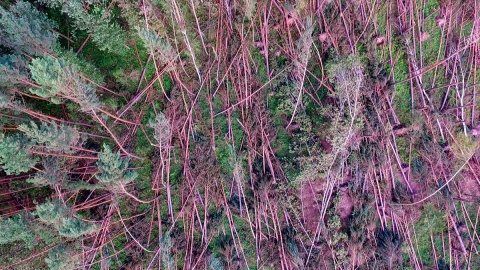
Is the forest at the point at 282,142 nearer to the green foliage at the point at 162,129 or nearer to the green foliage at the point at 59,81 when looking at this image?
the green foliage at the point at 162,129

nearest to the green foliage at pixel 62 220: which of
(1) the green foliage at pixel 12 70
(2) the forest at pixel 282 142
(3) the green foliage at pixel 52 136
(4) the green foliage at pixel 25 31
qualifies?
(3) the green foliage at pixel 52 136

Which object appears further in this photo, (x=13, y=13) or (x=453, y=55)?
(x=453, y=55)

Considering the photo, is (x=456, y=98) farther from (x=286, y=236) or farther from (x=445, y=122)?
(x=286, y=236)

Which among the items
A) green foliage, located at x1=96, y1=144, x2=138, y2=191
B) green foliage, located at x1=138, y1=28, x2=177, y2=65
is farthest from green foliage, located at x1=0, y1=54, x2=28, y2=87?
green foliage, located at x1=138, y1=28, x2=177, y2=65

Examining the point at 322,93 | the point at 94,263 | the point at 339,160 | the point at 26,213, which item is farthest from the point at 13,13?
the point at 339,160

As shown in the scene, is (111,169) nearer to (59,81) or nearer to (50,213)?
(50,213)

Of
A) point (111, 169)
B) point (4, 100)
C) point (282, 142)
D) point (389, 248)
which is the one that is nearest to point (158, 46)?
point (111, 169)
